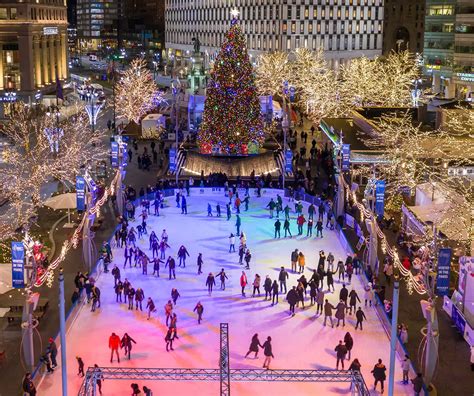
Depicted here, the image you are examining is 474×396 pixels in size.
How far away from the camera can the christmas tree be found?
47.8 m

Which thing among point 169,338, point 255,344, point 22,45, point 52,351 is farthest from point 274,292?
point 22,45

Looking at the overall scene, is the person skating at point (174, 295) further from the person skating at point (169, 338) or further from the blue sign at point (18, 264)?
the blue sign at point (18, 264)

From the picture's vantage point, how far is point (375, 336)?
79.8 feet

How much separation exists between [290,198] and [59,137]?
54.9 feet

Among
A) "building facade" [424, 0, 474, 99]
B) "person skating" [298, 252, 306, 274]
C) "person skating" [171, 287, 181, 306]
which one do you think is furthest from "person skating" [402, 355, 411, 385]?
"building facade" [424, 0, 474, 99]

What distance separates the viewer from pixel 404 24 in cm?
12850

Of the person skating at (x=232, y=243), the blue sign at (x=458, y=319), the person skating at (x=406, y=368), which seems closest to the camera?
the person skating at (x=406, y=368)

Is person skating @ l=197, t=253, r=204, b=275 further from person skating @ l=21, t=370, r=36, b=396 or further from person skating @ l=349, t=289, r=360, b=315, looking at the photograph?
person skating @ l=21, t=370, r=36, b=396

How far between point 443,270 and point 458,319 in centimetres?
326

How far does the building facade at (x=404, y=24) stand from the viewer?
126 meters

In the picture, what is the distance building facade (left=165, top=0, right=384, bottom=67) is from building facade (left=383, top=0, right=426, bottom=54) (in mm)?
17138

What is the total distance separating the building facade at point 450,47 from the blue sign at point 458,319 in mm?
53721

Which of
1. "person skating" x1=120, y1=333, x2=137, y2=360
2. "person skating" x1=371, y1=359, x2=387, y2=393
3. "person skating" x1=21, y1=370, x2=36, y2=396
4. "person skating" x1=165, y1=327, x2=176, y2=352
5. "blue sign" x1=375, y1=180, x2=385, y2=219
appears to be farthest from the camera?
"blue sign" x1=375, y1=180, x2=385, y2=219

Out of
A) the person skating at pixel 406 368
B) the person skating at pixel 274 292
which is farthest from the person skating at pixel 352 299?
the person skating at pixel 406 368
